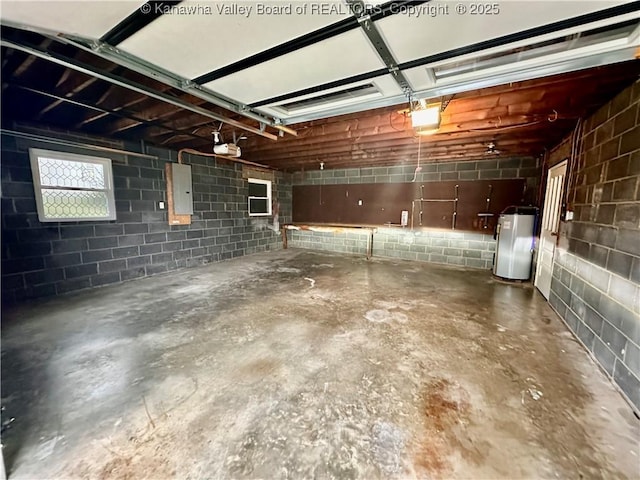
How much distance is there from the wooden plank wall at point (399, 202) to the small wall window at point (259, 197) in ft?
3.03

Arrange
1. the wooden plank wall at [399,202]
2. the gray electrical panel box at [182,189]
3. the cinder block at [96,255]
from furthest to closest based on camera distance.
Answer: the wooden plank wall at [399,202] < the gray electrical panel box at [182,189] < the cinder block at [96,255]

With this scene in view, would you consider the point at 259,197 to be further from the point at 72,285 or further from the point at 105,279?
the point at 72,285

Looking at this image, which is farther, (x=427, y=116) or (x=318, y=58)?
(x=427, y=116)

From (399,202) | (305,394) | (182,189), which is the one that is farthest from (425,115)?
(182,189)

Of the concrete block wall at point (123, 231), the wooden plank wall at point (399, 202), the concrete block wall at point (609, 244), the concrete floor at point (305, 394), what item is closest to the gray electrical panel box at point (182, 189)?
the concrete block wall at point (123, 231)

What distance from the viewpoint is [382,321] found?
9.32 ft

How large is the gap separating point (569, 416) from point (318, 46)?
2646 millimetres

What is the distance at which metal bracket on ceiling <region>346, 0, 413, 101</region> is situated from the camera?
1258 millimetres

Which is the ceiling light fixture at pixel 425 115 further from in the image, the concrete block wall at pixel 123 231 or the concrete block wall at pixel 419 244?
the concrete block wall at pixel 123 231

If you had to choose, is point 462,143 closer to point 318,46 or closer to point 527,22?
point 527,22

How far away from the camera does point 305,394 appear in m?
1.74

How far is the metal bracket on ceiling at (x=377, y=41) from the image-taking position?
4.13ft

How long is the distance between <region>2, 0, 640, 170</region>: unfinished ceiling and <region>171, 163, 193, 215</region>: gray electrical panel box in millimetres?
1583

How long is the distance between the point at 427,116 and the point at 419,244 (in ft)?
13.2
